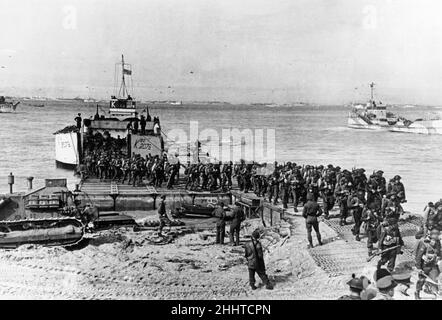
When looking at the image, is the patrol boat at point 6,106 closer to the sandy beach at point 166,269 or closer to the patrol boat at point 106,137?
the patrol boat at point 106,137

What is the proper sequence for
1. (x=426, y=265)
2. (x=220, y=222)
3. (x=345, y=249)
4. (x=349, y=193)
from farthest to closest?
1. (x=349, y=193)
2. (x=220, y=222)
3. (x=345, y=249)
4. (x=426, y=265)

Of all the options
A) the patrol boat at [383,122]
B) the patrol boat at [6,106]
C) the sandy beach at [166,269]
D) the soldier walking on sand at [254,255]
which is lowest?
the sandy beach at [166,269]

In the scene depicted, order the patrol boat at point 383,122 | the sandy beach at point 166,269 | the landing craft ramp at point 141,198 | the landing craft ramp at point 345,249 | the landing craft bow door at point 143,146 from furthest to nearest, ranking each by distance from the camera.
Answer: the patrol boat at point 383,122 < the landing craft bow door at point 143,146 < the landing craft ramp at point 141,198 < the landing craft ramp at point 345,249 < the sandy beach at point 166,269

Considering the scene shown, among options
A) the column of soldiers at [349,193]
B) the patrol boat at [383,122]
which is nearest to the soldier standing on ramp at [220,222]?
the column of soldiers at [349,193]

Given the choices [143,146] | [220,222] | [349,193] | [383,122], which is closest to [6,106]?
[383,122]

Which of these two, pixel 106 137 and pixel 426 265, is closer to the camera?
pixel 426 265

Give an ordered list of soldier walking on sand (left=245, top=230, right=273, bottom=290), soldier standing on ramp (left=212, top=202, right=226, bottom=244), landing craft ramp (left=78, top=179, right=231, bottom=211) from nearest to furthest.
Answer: soldier walking on sand (left=245, top=230, right=273, bottom=290) < soldier standing on ramp (left=212, top=202, right=226, bottom=244) < landing craft ramp (left=78, top=179, right=231, bottom=211)

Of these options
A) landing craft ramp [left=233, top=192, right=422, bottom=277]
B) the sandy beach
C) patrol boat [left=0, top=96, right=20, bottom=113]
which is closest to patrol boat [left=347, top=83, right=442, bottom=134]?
landing craft ramp [left=233, top=192, right=422, bottom=277]

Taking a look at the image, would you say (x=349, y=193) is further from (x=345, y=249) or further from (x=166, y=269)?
(x=166, y=269)

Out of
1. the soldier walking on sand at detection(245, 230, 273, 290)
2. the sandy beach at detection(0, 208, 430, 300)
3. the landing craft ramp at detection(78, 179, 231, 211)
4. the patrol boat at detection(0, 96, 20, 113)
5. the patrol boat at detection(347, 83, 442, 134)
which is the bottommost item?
the sandy beach at detection(0, 208, 430, 300)

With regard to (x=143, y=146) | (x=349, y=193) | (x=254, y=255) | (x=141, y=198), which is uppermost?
(x=143, y=146)

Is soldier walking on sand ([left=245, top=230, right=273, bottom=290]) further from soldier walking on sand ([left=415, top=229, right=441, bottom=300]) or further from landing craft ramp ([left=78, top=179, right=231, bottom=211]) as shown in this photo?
landing craft ramp ([left=78, top=179, right=231, bottom=211])

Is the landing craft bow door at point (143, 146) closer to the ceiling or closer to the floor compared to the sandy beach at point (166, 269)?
closer to the ceiling
